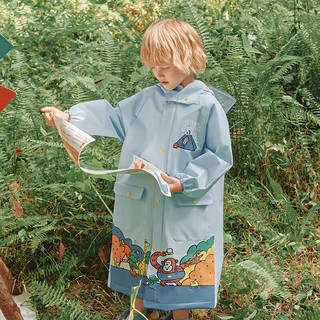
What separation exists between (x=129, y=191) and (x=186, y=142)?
0.38 m

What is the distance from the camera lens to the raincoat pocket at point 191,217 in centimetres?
249

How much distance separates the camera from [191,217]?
8.25ft

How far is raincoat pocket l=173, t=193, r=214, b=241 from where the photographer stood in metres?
2.49

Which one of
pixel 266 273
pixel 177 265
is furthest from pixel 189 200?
pixel 266 273

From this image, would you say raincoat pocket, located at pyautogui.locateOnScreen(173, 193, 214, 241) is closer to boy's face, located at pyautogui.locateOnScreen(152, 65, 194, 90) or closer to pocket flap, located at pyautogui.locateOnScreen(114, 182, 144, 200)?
pocket flap, located at pyautogui.locateOnScreen(114, 182, 144, 200)

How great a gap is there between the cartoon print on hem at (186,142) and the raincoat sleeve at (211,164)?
0.25ft

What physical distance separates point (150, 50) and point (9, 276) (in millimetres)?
1674

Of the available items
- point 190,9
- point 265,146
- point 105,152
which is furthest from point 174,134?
point 190,9

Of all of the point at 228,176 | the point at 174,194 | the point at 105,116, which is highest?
the point at 105,116

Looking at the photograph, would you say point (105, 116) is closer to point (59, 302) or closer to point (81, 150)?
point (81, 150)

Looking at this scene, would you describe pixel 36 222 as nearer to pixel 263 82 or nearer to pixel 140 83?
pixel 140 83

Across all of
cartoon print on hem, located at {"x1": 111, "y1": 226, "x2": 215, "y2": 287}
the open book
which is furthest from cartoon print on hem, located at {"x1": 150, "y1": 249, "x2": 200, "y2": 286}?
the open book

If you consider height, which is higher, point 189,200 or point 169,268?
point 189,200

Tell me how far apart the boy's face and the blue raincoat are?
1.9 inches
